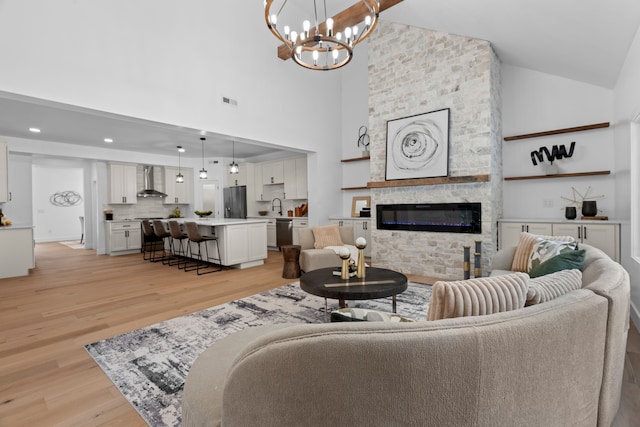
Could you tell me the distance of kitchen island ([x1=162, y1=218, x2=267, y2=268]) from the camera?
560cm

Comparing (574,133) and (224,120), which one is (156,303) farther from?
(574,133)

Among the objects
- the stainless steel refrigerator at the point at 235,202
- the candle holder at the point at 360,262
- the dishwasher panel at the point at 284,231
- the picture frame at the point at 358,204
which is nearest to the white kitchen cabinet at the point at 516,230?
the candle holder at the point at 360,262

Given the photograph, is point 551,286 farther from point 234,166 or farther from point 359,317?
point 234,166

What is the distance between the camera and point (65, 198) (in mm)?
11180

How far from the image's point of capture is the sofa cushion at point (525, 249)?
9.96 feet

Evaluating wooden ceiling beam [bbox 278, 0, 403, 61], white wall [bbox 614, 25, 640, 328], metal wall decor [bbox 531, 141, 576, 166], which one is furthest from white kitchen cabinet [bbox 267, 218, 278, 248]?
white wall [bbox 614, 25, 640, 328]

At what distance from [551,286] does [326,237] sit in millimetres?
3797

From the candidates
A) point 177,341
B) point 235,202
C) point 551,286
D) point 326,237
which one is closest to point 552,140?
point 326,237

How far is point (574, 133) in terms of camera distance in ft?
14.9

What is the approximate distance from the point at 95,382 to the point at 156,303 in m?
1.73

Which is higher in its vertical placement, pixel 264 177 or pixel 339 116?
pixel 339 116

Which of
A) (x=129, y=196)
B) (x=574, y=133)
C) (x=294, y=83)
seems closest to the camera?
(x=574, y=133)

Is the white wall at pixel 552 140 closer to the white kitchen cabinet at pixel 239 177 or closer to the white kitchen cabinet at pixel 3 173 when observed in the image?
the white kitchen cabinet at pixel 239 177

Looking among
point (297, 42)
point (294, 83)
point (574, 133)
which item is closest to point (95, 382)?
point (297, 42)
